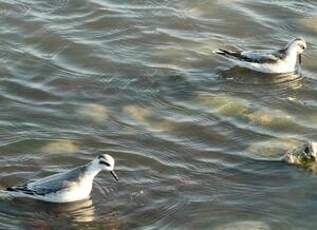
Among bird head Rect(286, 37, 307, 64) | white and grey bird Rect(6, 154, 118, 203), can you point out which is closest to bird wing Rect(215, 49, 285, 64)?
bird head Rect(286, 37, 307, 64)

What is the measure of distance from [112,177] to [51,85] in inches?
156

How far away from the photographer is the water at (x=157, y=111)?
44.6 feet

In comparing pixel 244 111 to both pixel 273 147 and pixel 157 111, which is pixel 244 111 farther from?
pixel 157 111

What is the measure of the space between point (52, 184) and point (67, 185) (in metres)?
0.25

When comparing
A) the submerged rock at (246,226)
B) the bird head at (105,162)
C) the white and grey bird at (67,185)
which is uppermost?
the bird head at (105,162)

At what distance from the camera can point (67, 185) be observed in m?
13.6

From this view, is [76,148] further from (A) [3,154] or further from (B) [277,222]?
(B) [277,222]

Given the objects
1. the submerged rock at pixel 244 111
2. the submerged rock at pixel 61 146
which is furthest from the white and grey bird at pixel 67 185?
the submerged rock at pixel 244 111

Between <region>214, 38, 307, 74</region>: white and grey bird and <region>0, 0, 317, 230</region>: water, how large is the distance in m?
0.28

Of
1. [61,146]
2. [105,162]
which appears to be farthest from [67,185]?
[61,146]

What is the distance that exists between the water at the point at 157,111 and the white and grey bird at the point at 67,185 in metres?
0.21

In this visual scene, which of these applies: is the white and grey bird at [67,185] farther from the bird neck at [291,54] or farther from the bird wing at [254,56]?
the bird neck at [291,54]

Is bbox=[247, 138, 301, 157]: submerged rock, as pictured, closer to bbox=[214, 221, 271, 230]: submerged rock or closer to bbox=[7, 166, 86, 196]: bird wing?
bbox=[214, 221, 271, 230]: submerged rock

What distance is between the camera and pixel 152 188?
14094mm
